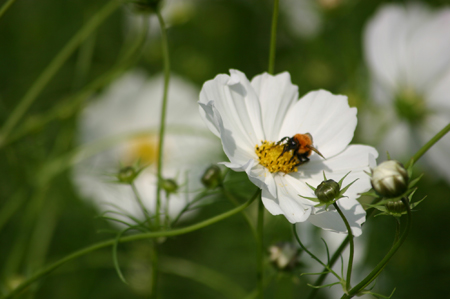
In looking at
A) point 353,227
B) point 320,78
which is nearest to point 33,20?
point 320,78

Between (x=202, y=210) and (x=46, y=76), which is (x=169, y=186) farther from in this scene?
(x=202, y=210)

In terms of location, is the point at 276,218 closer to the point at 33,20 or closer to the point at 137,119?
the point at 137,119

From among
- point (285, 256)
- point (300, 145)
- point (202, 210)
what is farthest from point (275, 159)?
point (202, 210)

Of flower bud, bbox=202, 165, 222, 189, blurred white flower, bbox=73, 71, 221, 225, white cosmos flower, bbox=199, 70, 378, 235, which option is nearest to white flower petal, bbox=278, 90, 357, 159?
white cosmos flower, bbox=199, 70, 378, 235

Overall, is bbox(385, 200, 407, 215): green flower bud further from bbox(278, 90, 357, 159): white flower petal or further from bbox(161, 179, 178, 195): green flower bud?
bbox(161, 179, 178, 195): green flower bud

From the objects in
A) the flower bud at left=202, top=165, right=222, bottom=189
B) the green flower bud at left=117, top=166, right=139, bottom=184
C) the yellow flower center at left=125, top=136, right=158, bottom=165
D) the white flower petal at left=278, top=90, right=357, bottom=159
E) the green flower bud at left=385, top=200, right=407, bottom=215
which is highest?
the white flower petal at left=278, top=90, right=357, bottom=159
